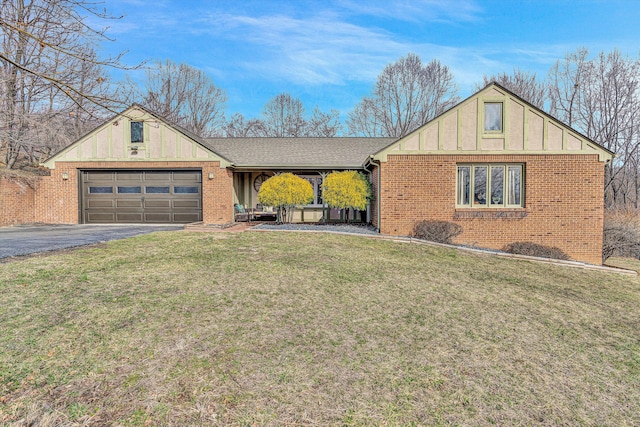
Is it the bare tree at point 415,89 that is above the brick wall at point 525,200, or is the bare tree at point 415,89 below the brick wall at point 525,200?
above

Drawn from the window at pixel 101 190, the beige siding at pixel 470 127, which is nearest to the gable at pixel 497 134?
the beige siding at pixel 470 127

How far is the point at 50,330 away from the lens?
3.75 metres

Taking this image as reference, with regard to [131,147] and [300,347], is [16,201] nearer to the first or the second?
[131,147]

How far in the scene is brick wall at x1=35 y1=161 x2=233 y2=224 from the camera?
46.9ft

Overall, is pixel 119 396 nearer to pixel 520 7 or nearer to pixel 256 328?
pixel 256 328

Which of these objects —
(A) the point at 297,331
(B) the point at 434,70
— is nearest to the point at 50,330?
(A) the point at 297,331

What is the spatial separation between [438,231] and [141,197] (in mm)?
12044

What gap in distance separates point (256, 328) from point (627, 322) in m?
5.65

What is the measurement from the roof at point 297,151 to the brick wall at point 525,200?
3.80 m

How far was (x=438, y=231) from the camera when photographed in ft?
36.8

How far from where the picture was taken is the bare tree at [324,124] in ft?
116

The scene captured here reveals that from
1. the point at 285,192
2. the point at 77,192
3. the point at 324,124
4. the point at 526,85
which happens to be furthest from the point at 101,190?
the point at 526,85

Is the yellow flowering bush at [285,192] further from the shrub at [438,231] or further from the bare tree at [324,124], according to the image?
the bare tree at [324,124]

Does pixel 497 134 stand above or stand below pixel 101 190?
above
